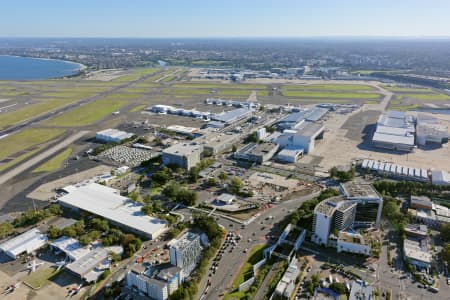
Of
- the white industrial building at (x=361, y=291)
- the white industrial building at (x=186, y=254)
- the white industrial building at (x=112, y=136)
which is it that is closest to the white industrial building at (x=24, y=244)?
the white industrial building at (x=186, y=254)

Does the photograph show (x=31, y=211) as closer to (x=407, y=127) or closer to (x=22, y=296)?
(x=22, y=296)

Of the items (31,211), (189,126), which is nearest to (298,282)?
(31,211)

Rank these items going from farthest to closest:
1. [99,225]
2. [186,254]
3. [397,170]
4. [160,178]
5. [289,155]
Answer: [289,155], [397,170], [160,178], [99,225], [186,254]

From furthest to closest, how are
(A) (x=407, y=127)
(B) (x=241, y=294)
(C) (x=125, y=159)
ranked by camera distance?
(A) (x=407, y=127), (C) (x=125, y=159), (B) (x=241, y=294)

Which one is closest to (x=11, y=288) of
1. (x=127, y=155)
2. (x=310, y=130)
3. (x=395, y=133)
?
(x=127, y=155)

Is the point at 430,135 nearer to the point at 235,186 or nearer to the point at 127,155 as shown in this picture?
the point at 235,186

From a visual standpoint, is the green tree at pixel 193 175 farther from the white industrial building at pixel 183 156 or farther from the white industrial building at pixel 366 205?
the white industrial building at pixel 366 205
